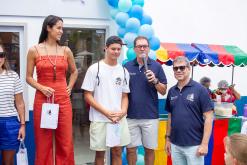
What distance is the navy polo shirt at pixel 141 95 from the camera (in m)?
3.64

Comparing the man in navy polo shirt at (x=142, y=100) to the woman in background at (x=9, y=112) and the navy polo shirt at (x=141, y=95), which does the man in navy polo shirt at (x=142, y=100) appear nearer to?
the navy polo shirt at (x=141, y=95)

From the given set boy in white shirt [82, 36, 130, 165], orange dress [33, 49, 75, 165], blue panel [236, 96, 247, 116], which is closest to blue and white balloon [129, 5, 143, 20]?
boy in white shirt [82, 36, 130, 165]

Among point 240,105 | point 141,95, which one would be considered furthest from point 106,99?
point 240,105

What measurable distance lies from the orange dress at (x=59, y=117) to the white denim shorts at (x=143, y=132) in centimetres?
74

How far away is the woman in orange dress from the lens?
Result: 317 cm

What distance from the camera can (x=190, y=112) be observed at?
3225 millimetres

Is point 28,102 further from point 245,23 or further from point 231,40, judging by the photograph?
point 245,23

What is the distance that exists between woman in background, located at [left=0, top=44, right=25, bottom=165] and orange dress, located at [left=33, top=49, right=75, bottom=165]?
18 centimetres

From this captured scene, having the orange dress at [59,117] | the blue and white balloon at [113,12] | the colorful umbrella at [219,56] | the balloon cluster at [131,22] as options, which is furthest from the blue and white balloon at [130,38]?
the colorful umbrella at [219,56]

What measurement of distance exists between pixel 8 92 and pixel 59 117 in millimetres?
547

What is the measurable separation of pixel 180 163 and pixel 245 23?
4394 millimetres

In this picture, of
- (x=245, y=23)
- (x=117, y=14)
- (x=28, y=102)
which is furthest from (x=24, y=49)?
(x=245, y=23)

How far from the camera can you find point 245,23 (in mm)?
6730

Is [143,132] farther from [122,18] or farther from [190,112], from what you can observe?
[122,18]
